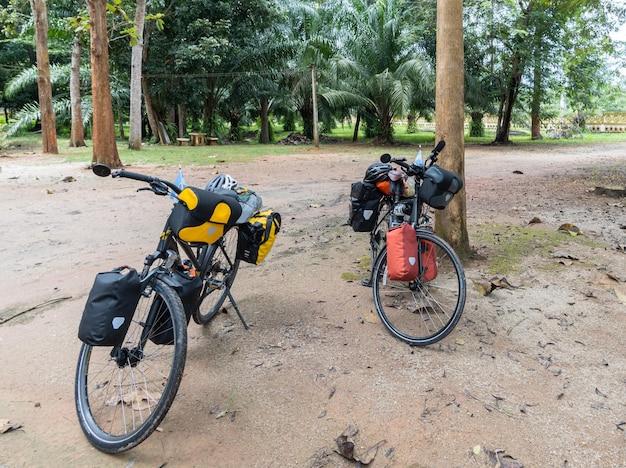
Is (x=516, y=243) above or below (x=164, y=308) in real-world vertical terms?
below

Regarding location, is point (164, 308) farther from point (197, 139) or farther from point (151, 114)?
point (151, 114)

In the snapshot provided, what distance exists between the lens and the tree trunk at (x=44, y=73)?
14977mm

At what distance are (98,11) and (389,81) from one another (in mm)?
12382

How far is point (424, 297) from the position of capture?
332 cm

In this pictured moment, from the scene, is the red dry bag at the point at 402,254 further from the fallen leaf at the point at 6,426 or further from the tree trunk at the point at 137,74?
the tree trunk at the point at 137,74

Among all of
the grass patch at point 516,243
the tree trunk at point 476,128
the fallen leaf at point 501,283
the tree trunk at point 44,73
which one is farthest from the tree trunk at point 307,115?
the fallen leaf at point 501,283

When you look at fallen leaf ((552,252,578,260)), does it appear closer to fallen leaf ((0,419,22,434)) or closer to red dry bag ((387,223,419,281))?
red dry bag ((387,223,419,281))

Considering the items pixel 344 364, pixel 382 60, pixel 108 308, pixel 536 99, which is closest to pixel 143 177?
pixel 108 308

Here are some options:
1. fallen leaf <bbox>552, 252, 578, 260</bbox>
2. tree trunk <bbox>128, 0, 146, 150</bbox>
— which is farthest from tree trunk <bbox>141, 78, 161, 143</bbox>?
fallen leaf <bbox>552, 252, 578, 260</bbox>

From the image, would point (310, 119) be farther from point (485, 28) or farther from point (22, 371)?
point (22, 371)

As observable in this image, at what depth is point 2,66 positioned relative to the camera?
25.2 meters

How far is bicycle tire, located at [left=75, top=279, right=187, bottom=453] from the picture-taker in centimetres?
208

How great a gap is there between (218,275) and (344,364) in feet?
3.32

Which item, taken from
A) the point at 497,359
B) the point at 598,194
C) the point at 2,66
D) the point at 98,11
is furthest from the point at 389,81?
the point at 2,66
